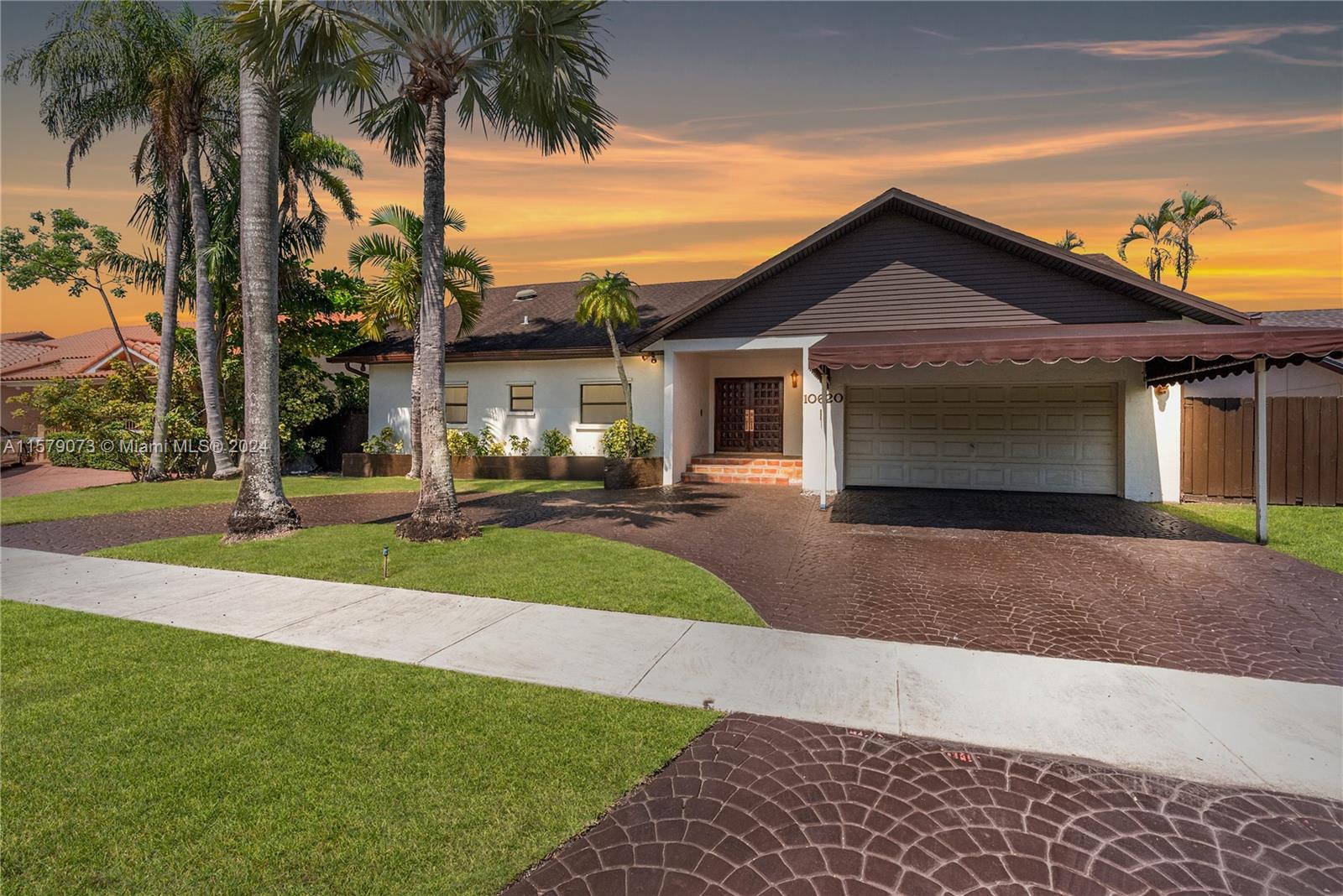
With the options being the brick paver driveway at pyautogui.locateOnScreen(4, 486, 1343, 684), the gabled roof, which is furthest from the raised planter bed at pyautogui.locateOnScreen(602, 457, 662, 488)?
the gabled roof

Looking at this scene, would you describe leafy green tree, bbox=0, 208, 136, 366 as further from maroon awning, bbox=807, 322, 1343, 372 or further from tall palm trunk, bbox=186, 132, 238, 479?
maroon awning, bbox=807, 322, 1343, 372

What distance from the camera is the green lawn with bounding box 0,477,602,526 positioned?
13922 mm

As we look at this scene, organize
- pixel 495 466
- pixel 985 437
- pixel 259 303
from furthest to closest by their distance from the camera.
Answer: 1. pixel 495 466
2. pixel 985 437
3. pixel 259 303

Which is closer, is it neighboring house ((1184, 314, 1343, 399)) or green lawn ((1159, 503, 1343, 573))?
green lawn ((1159, 503, 1343, 573))

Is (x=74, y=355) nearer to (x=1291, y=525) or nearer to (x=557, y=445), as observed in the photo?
(x=557, y=445)

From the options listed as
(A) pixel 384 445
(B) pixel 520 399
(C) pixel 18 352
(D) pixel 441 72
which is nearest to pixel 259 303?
(D) pixel 441 72

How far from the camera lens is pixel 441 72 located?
10469 millimetres

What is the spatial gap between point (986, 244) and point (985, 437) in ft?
15.3

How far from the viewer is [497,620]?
6312 mm

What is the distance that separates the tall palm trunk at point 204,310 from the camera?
19.0 metres

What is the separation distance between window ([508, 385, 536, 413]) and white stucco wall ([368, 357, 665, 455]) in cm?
14

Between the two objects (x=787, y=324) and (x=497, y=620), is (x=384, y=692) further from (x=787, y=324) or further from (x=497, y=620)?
(x=787, y=324)

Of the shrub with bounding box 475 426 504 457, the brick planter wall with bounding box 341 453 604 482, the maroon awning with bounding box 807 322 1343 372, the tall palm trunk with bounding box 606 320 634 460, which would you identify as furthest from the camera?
the shrub with bounding box 475 426 504 457

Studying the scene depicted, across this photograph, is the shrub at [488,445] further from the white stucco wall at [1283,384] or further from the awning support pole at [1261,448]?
the white stucco wall at [1283,384]
